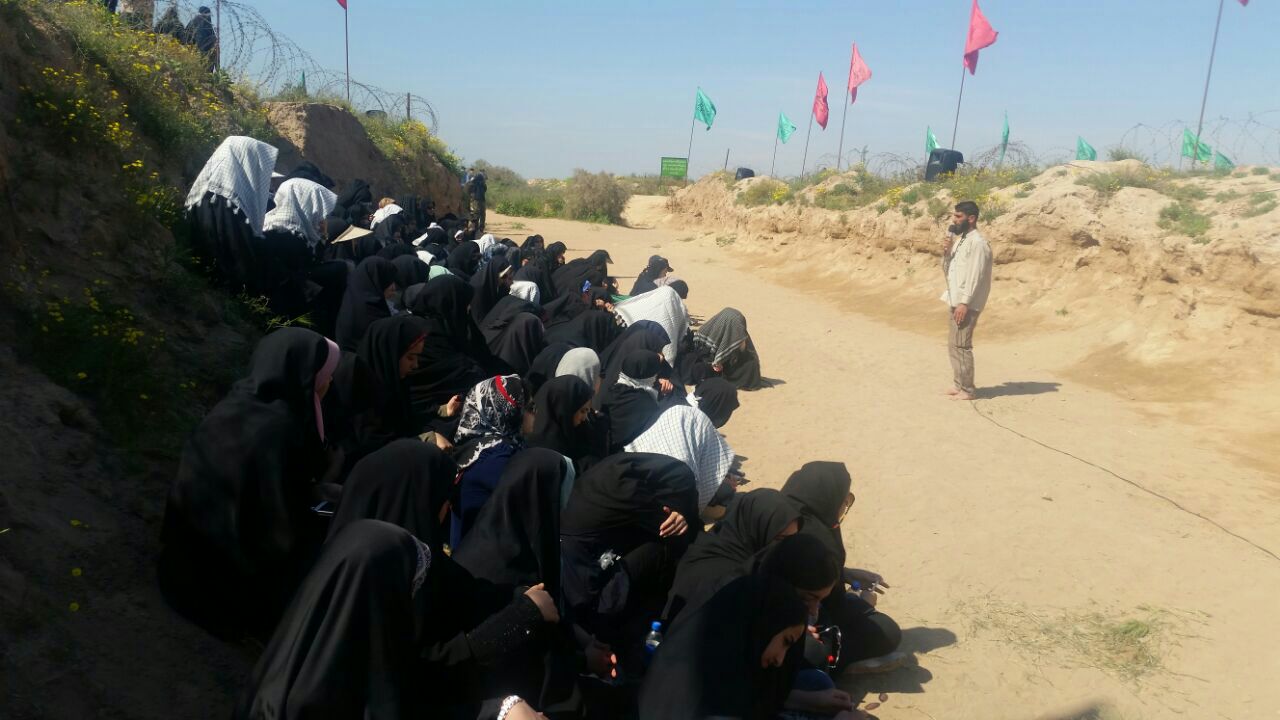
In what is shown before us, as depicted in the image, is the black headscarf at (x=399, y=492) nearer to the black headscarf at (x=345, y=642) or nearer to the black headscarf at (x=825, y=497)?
the black headscarf at (x=345, y=642)

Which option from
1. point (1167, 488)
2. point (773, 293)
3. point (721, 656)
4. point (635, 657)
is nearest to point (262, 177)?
point (635, 657)

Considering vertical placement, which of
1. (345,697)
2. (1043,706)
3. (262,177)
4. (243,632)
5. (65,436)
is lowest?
(1043,706)

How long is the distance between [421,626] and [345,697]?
0.31m

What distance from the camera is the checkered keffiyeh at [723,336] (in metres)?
7.97

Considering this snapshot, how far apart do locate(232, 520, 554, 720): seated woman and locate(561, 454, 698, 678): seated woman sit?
4.02 ft

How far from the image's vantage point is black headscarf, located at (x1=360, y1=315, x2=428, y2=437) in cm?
445

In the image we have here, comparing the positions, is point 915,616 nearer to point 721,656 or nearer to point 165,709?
point 721,656

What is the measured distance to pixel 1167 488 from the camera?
5.68 metres

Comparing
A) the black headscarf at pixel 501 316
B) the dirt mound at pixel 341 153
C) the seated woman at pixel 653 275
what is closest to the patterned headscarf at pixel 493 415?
the black headscarf at pixel 501 316

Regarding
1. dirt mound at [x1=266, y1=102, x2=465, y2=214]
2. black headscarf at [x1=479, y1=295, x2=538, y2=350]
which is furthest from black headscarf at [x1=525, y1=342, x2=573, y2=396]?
dirt mound at [x1=266, y1=102, x2=465, y2=214]

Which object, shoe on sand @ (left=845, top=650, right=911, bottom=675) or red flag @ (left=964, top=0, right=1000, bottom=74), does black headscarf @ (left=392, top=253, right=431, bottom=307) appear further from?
red flag @ (left=964, top=0, right=1000, bottom=74)

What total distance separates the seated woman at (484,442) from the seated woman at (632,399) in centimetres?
106

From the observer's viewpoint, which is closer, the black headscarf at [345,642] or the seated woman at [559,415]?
the black headscarf at [345,642]

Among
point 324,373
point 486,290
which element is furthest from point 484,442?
point 486,290
